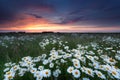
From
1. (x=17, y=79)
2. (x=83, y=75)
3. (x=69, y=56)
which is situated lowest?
(x=17, y=79)

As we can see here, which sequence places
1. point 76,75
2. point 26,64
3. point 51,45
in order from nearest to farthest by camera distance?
point 76,75 → point 26,64 → point 51,45

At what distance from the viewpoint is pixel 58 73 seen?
2.43 m

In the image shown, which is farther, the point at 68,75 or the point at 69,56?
the point at 69,56

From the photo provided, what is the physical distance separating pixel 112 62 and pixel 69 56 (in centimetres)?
79

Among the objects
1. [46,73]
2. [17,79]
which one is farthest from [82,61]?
[17,79]

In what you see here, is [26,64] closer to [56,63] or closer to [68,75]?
[56,63]

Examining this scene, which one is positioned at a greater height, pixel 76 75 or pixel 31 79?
pixel 76 75

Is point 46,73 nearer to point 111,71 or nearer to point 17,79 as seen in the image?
point 17,79

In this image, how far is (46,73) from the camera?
2221mm

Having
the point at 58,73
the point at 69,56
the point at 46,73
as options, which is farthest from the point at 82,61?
the point at 46,73

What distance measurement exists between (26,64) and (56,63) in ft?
1.73

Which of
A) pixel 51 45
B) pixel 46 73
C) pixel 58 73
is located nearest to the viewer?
pixel 46 73

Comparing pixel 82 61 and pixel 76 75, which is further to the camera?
pixel 82 61

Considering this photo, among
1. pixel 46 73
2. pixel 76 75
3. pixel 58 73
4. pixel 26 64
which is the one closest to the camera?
pixel 76 75
